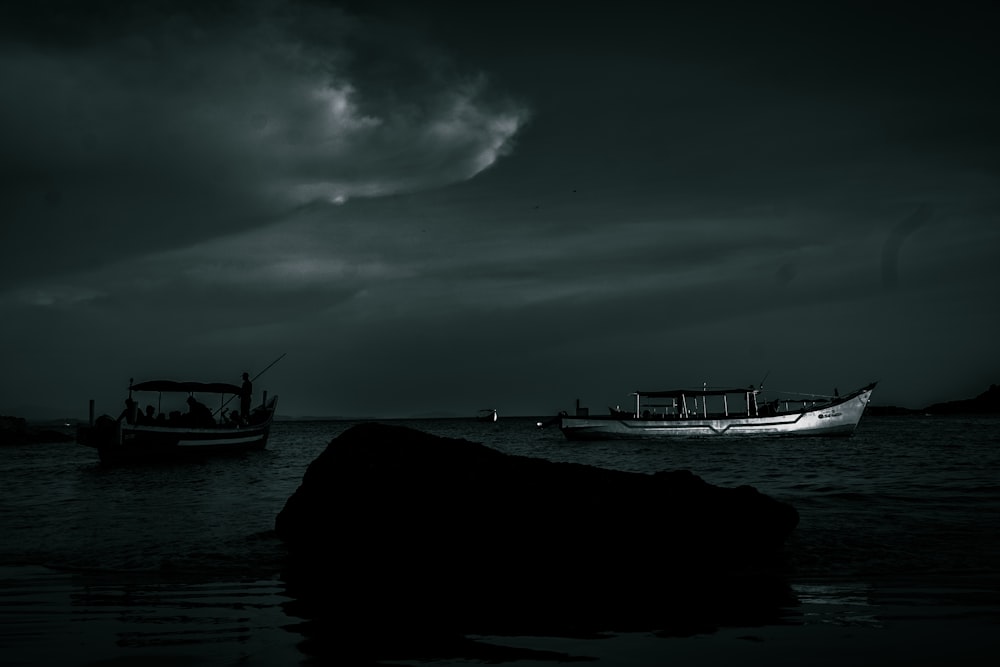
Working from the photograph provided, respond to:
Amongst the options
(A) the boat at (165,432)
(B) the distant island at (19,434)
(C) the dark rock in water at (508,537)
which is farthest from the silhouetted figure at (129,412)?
(B) the distant island at (19,434)

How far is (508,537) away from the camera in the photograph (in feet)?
25.0

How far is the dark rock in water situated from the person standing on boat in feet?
116

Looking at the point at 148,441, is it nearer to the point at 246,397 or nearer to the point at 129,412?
the point at 129,412

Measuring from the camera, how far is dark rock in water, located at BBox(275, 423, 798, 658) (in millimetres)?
5910

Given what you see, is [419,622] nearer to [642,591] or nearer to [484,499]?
[642,591]

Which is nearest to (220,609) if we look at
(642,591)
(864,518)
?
(642,591)

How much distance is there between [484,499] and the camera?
789 cm

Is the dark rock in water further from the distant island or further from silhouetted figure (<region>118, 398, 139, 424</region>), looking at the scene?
the distant island

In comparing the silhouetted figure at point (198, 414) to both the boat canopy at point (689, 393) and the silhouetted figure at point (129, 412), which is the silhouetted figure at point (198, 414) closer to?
the silhouetted figure at point (129, 412)

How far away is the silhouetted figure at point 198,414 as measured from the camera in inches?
1432

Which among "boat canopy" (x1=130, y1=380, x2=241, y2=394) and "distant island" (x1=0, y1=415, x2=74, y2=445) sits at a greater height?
"boat canopy" (x1=130, y1=380, x2=241, y2=394)

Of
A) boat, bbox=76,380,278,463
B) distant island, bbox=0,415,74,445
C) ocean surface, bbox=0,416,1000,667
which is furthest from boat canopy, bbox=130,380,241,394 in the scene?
distant island, bbox=0,415,74,445

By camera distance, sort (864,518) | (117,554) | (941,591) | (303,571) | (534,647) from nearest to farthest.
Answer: (534,647) → (941,591) → (303,571) → (117,554) → (864,518)

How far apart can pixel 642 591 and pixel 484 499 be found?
227 cm
